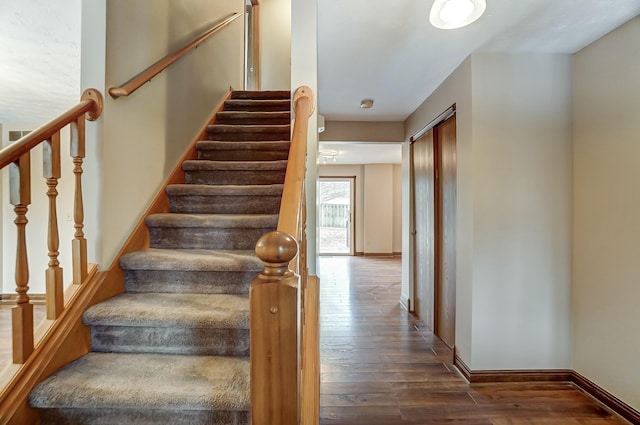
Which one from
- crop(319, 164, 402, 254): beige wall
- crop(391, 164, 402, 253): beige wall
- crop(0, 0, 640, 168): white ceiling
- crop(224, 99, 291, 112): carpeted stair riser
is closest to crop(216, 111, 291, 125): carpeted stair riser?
crop(224, 99, 291, 112): carpeted stair riser

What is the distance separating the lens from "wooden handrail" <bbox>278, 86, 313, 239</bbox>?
2.88 feet

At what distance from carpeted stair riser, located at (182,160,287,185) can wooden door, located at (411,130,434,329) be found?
182cm

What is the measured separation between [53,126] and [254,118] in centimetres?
184

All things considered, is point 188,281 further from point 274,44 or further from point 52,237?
point 274,44

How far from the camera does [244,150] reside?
2.50 metres

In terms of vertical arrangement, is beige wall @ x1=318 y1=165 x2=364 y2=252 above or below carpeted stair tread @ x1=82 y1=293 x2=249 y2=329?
above

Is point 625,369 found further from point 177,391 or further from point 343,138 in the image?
point 343,138

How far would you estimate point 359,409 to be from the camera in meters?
2.04

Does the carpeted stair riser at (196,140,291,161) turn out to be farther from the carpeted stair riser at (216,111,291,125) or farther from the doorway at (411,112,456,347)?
the doorway at (411,112,456,347)

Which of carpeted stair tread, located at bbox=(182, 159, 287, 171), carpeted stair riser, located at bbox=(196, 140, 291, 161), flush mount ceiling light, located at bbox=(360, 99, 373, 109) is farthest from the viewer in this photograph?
flush mount ceiling light, located at bbox=(360, 99, 373, 109)

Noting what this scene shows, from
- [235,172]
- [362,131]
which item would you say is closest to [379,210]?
[362,131]

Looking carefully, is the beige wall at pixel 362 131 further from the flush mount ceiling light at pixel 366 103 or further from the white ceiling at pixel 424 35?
the white ceiling at pixel 424 35

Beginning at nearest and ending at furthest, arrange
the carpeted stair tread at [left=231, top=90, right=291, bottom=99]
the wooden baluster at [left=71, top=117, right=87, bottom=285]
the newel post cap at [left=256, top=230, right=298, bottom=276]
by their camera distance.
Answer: the newel post cap at [left=256, top=230, right=298, bottom=276] < the wooden baluster at [left=71, top=117, right=87, bottom=285] < the carpeted stair tread at [left=231, top=90, right=291, bottom=99]

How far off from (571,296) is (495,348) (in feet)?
2.18
